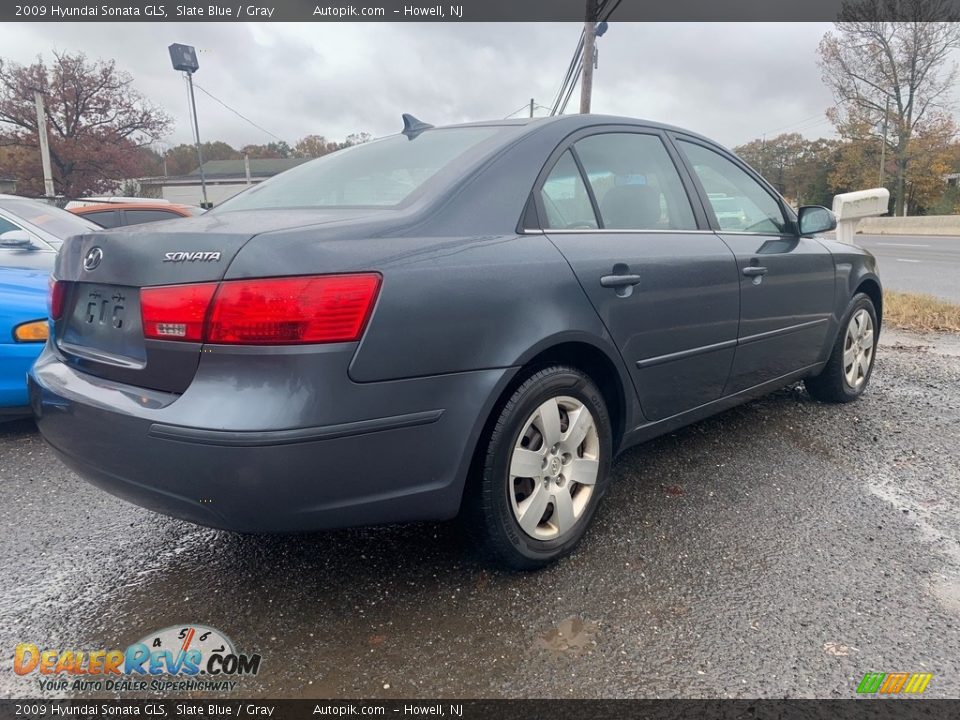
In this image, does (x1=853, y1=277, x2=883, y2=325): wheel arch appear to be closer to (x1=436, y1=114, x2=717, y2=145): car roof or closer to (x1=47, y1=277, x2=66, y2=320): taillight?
(x1=436, y1=114, x2=717, y2=145): car roof

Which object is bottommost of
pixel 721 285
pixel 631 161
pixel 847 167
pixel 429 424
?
pixel 429 424

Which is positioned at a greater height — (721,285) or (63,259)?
(63,259)

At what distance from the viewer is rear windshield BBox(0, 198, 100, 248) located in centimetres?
522

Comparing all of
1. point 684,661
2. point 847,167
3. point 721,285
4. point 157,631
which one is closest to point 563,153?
point 721,285

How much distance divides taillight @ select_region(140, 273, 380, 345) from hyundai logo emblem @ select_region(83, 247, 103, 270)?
1.63ft

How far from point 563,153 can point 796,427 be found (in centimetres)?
234

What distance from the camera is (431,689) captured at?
1.78m

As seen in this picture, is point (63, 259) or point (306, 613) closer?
point (306, 613)

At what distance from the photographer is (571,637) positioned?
6.54 ft

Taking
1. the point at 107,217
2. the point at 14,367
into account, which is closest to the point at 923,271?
the point at 107,217

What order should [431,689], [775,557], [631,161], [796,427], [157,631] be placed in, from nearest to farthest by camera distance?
[431,689] → [157,631] → [775,557] → [631,161] → [796,427]

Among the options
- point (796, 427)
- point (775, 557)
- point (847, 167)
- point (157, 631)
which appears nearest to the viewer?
point (157, 631)

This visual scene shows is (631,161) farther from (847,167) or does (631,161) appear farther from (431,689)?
(847,167)

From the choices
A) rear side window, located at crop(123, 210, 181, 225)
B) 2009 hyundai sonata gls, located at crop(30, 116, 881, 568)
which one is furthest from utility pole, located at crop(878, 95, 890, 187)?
2009 hyundai sonata gls, located at crop(30, 116, 881, 568)
